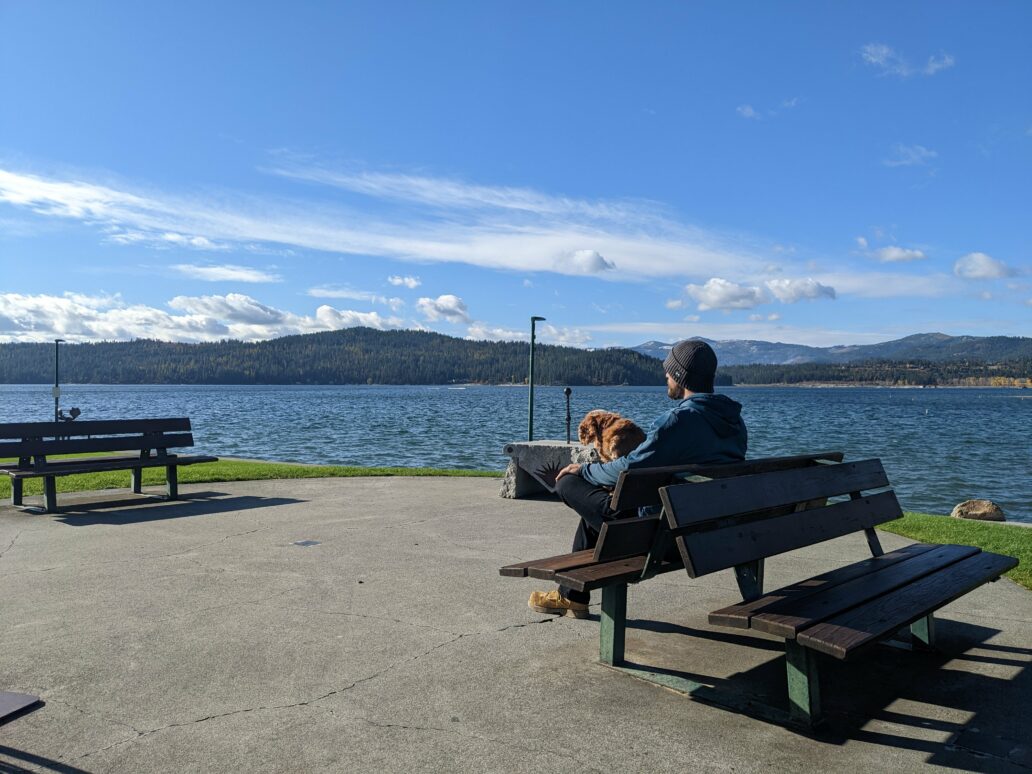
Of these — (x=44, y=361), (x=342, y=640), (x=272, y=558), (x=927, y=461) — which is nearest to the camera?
(x=342, y=640)

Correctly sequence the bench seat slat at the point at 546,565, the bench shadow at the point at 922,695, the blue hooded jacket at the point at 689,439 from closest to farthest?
the bench shadow at the point at 922,695, the bench seat slat at the point at 546,565, the blue hooded jacket at the point at 689,439

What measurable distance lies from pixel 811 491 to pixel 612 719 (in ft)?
5.42

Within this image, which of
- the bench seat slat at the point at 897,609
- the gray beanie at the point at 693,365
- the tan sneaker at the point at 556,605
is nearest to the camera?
the bench seat slat at the point at 897,609

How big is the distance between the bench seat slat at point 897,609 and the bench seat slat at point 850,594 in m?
0.03

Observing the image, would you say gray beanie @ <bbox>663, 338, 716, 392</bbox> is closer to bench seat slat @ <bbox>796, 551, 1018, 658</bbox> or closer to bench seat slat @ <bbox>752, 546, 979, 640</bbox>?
bench seat slat @ <bbox>752, 546, 979, 640</bbox>

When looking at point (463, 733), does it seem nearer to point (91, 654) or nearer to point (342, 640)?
point (342, 640)

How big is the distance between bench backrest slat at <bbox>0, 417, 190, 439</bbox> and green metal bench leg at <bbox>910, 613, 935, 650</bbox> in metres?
8.45

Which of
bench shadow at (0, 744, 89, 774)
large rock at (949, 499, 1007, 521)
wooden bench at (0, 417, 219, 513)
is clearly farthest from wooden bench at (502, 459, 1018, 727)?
wooden bench at (0, 417, 219, 513)

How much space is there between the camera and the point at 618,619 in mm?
4203

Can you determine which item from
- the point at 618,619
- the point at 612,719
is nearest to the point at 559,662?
the point at 618,619

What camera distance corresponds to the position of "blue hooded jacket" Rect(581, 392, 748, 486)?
429 cm

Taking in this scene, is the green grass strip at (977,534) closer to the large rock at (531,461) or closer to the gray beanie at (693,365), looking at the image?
the gray beanie at (693,365)

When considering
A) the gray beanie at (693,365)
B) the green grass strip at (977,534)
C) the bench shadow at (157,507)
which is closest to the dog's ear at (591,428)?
the gray beanie at (693,365)

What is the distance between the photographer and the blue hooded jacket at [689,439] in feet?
14.1
